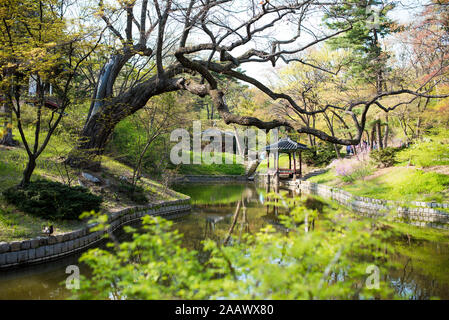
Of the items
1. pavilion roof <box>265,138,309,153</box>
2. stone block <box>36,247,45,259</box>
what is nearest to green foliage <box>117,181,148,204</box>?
stone block <box>36,247,45,259</box>

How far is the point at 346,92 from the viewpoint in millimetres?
16422

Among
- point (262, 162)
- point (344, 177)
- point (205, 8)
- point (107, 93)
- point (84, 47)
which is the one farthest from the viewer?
point (262, 162)

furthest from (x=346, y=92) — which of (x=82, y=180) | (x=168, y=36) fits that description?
(x=82, y=180)

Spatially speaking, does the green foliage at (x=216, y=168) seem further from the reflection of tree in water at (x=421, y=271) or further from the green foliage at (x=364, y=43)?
the reflection of tree in water at (x=421, y=271)

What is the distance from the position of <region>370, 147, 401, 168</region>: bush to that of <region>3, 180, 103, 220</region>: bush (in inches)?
499

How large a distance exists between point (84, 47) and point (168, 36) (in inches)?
187

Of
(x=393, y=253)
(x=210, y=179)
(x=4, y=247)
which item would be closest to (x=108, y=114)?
(x=4, y=247)

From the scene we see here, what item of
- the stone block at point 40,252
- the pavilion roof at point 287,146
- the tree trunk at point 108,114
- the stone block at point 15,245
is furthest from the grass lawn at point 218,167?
the stone block at point 15,245

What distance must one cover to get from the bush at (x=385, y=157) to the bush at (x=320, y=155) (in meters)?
6.22

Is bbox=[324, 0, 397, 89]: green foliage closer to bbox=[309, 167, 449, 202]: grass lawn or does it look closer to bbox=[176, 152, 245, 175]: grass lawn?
bbox=[309, 167, 449, 202]: grass lawn

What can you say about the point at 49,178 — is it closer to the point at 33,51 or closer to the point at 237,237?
the point at 33,51

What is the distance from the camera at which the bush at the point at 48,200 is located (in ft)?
19.4
